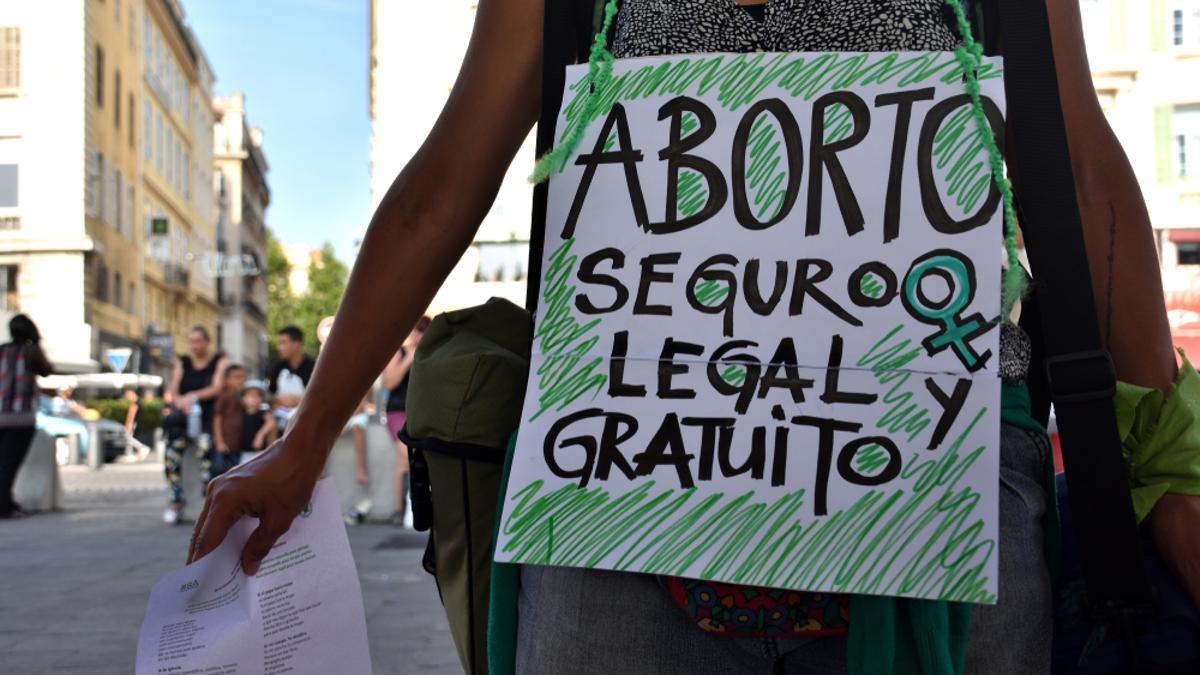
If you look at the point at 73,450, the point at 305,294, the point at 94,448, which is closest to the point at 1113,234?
the point at 94,448

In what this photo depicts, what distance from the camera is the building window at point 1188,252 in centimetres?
2897

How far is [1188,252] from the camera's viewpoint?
2919cm

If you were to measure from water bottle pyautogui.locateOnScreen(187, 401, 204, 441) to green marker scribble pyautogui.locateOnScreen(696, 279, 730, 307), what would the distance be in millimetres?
10359

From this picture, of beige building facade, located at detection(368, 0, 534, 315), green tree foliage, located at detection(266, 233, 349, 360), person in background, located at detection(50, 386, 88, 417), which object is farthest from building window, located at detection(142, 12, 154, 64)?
green tree foliage, located at detection(266, 233, 349, 360)

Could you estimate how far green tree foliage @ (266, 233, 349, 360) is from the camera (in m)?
85.0

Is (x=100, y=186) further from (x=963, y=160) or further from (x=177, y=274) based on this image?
(x=963, y=160)

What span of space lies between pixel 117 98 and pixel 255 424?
32184 mm

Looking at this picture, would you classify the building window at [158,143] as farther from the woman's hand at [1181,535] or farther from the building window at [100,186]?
the woman's hand at [1181,535]

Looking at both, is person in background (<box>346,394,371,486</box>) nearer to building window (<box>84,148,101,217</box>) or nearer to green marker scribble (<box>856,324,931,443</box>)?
green marker scribble (<box>856,324,931,443</box>)

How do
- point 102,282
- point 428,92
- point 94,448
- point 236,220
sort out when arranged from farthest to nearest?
point 236,220, point 102,282, point 428,92, point 94,448

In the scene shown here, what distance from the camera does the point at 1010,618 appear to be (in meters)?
1.23

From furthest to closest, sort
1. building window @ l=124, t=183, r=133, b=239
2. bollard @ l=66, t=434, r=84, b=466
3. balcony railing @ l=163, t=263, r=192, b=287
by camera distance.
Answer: balcony railing @ l=163, t=263, r=192, b=287, building window @ l=124, t=183, r=133, b=239, bollard @ l=66, t=434, r=84, b=466

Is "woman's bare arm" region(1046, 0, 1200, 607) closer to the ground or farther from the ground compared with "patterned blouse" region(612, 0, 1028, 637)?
closer to the ground

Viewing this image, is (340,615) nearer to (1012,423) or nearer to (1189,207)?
(1012,423)
